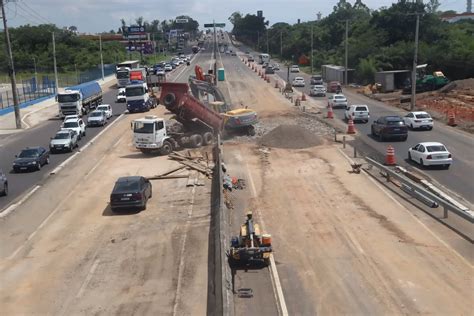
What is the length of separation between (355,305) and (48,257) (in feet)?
35.8

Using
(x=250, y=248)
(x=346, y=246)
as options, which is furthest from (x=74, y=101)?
(x=250, y=248)

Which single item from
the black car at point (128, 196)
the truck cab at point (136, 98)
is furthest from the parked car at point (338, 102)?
the black car at point (128, 196)

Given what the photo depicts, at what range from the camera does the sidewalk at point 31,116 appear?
5918 cm

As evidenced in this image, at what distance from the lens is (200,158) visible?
38594mm

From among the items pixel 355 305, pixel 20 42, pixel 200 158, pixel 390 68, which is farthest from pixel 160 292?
pixel 20 42

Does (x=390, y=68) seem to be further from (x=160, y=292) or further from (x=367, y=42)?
(x=160, y=292)

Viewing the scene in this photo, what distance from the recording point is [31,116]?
6794cm

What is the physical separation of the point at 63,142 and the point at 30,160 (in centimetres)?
627

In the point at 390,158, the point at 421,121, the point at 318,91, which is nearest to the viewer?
the point at 390,158

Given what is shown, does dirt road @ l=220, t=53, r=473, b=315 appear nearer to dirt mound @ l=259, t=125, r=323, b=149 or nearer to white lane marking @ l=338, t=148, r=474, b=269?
white lane marking @ l=338, t=148, r=474, b=269

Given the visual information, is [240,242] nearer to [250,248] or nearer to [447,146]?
[250,248]

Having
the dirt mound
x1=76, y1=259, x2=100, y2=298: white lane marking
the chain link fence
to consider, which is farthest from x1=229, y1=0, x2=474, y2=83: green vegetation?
x1=76, y1=259, x2=100, y2=298: white lane marking

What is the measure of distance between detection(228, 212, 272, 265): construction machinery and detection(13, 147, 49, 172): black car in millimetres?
20321

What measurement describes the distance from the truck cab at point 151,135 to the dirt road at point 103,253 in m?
6.09
